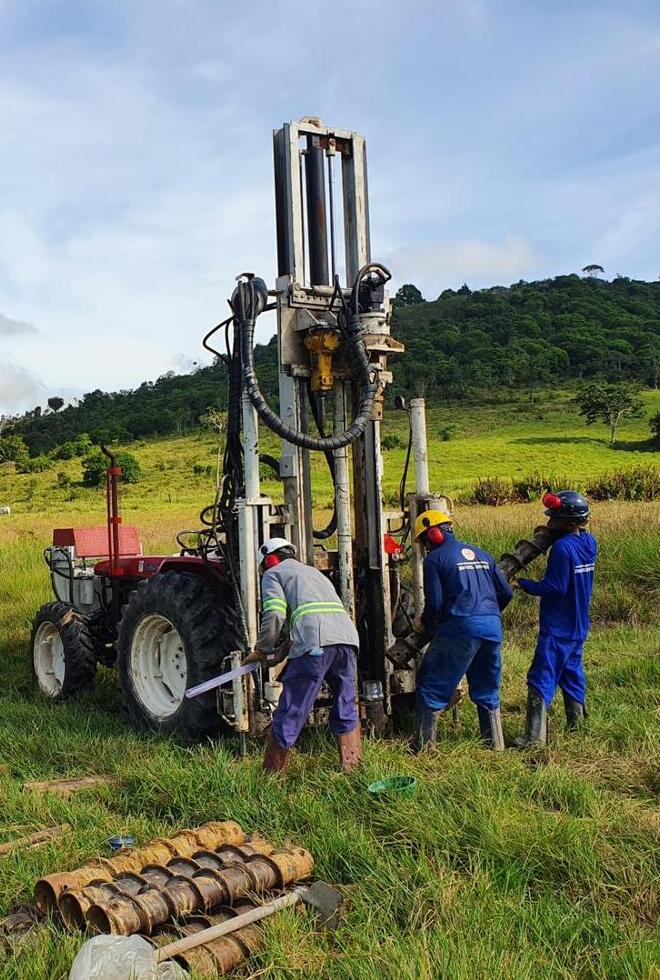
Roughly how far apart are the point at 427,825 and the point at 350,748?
1.25m

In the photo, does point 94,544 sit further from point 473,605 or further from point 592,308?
point 592,308

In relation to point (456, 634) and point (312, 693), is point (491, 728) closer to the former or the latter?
point (456, 634)

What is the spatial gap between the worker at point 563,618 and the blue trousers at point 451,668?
0.32 meters

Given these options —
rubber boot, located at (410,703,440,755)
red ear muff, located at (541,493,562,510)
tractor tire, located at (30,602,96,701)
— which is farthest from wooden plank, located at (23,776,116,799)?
red ear muff, located at (541,493,562,510)

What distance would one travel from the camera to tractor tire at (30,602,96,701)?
28.1 ft

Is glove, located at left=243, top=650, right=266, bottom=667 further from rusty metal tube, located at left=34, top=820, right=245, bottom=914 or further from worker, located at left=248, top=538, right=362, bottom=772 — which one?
rusty metal tube, located at left=34, top=820, right=245, bottom=914

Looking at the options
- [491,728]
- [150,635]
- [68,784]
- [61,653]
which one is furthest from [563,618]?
[61,653]

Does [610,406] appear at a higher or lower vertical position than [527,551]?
higher

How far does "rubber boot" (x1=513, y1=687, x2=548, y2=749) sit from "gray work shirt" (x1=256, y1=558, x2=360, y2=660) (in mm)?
1401

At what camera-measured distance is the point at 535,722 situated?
663 centimetres

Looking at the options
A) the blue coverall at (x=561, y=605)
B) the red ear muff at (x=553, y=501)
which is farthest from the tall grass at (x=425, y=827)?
the red ear muff at (x=553, y=501)

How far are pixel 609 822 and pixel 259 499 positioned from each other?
305 centimetres

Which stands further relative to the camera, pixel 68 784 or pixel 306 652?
pixel 68 784

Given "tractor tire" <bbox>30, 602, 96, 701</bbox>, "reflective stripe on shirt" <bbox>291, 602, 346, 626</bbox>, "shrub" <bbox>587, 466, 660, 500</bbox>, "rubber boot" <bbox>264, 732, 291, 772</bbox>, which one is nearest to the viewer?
"rubber boot" <bbox>264, 732, 291, 772</bbox>
